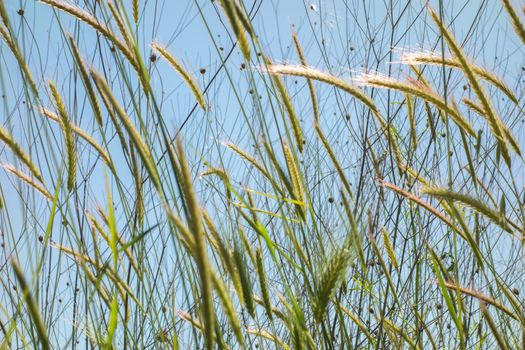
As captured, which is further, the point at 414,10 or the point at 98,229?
the point at 414,10

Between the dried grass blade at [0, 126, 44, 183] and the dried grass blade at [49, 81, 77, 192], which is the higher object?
the dried grass blade at [49, 81, 77, 192]

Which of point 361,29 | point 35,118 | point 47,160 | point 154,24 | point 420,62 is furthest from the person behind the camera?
point 361,29

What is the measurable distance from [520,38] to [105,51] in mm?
1141

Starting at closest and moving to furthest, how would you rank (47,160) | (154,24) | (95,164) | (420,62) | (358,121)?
(420,62)
(47,160)
(154,24)
(95,164)
(358,121)

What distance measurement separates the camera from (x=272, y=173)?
1.15m

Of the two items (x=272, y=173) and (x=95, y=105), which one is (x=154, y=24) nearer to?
(x=95, y=105)

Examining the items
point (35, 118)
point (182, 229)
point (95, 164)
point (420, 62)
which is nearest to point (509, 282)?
point (420, 62)

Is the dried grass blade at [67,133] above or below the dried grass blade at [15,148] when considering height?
above

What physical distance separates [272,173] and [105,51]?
3.08 feet

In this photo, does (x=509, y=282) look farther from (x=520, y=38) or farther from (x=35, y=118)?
(x=35, y=118)

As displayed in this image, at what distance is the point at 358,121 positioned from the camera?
7.13 ft

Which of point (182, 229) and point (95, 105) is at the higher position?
point (95, 105)

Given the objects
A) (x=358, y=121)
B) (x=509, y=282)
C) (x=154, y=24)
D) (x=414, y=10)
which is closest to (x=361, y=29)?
(x=414, y=10)

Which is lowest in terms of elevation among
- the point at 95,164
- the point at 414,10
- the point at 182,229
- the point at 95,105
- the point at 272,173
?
the point at 182,229
